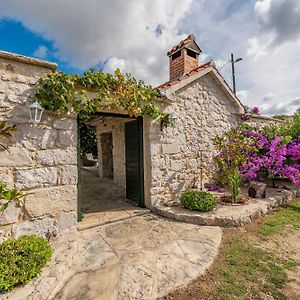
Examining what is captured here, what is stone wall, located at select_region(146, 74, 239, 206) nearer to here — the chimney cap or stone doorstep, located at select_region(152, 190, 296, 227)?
stone doorstep, located at select_region(152, 190, 296, 227)

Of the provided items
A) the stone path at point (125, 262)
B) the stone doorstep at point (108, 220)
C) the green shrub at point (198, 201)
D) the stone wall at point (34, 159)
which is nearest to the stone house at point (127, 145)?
the stone wall at point (34, 159)

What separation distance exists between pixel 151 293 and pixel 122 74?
13.2 ft

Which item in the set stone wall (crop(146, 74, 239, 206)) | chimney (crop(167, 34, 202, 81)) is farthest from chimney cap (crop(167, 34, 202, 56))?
stone wall (crop(146, 74, 239, 206))

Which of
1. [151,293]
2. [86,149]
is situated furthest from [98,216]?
[86,149]

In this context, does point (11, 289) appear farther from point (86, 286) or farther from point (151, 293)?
point (151, 293)

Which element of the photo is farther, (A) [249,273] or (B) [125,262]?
(B) [125,262]

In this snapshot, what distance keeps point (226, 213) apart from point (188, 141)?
7.33 ft

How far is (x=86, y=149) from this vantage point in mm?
13492

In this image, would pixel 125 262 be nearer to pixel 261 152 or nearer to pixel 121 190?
pixel 121 190

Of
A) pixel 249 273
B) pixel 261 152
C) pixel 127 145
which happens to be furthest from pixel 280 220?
pixel 127 145

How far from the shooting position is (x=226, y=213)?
4559 millimetres

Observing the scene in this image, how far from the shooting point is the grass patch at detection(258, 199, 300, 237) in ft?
13.5

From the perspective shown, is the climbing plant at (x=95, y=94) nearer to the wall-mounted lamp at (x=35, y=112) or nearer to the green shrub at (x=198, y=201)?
the wall-mounted lamp at (x=35, y=112)

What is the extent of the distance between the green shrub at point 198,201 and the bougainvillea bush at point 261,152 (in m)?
1.08
